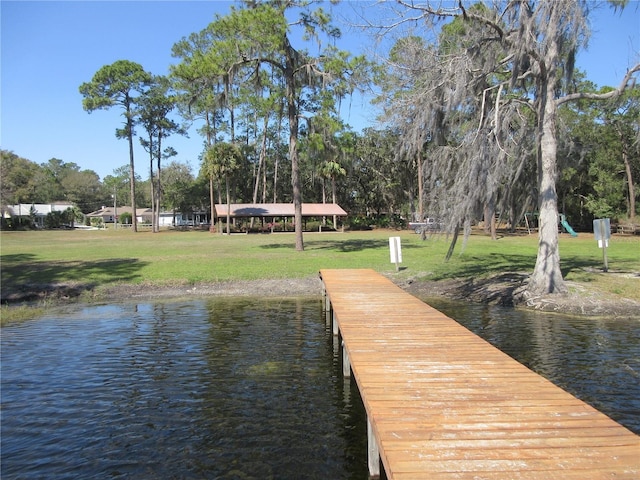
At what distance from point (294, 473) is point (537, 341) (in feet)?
21.8

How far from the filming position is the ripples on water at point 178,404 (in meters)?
4.91

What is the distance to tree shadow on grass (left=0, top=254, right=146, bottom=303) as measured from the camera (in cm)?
1527

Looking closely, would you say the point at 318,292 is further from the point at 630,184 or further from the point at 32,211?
the point at 32,211

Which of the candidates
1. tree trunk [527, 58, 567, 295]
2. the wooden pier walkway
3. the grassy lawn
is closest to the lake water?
the wooden pier walkway

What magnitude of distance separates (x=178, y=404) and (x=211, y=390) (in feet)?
1.92

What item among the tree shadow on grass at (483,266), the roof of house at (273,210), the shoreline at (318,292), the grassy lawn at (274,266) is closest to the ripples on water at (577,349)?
the shoreline at (318,292)

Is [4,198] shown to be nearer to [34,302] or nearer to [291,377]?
[34,302]

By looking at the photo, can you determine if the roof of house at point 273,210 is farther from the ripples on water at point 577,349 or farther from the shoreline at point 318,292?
the ripples on water at point 577,349

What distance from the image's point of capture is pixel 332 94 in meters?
23.1

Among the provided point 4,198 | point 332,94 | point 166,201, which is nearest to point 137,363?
point 332,94

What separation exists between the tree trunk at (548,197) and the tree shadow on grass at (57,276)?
13541mm

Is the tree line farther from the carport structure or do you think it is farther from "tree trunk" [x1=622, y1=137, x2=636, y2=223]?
the carport structure

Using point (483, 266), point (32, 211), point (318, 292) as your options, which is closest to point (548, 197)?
point (483, 266)

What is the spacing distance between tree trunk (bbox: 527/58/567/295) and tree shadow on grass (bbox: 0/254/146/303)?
13541 mm
